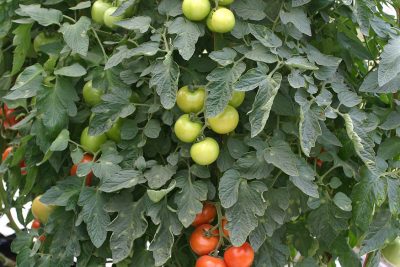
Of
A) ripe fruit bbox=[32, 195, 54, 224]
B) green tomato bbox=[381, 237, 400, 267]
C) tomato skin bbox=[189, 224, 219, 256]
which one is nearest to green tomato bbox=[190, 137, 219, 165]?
tomato skin bbox=[189, 224, 219, 256]

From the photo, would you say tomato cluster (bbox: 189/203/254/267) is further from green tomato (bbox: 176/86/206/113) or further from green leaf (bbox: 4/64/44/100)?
green leaf (bbox: 4/64/44/100)

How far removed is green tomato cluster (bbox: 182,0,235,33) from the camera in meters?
0.71

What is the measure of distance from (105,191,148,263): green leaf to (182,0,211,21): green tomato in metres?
0.28

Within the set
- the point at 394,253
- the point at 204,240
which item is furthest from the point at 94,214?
the point at 394,253

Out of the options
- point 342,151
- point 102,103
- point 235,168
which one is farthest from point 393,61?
point 102,103

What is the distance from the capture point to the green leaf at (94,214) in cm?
74

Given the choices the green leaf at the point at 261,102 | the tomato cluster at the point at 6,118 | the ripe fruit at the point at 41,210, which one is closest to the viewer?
the green leaf at the point at 261,102

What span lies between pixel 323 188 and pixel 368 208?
0.08 meters

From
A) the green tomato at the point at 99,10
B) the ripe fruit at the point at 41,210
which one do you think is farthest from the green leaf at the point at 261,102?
the ripe fruit at the point at 41,210

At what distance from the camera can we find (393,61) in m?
0.74

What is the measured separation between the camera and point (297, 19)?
735 millimetres

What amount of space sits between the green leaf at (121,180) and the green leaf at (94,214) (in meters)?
0.04

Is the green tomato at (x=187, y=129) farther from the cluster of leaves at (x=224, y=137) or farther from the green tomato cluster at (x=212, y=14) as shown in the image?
the green tomato cluster at (x=212, y=14)

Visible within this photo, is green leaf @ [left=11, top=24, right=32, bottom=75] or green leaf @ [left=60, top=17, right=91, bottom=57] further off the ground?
green leaf @ [left=60, top=17, right=91, bottom=57]
